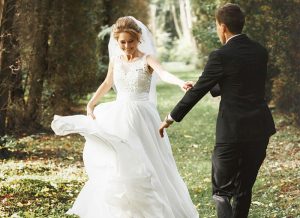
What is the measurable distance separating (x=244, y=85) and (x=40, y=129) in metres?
9.92

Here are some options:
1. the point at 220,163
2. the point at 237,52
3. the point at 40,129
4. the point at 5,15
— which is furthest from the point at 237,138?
the point at 40,129

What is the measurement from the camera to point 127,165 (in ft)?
19.3

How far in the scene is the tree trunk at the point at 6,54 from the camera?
33.7 feet

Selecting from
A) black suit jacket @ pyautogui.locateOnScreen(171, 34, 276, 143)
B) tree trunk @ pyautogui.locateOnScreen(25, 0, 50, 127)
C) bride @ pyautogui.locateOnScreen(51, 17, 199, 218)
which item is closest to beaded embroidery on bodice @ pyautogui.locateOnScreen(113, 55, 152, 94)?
bride @ pyautogui.locateOnScreen(51, 17, 199, 218)

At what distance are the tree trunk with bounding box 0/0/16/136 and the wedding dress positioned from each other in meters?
4.52

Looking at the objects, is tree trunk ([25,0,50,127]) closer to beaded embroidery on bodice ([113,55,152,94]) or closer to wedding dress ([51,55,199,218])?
beaded embroidery on bodice ([113,55,152,94])

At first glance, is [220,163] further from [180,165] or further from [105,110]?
[180,165]

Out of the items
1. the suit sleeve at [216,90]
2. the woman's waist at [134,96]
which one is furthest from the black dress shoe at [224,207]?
the woman's waist at [134,96]

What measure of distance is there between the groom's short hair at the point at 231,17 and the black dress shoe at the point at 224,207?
5.02ft

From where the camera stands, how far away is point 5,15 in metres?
10.3

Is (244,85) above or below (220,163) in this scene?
above

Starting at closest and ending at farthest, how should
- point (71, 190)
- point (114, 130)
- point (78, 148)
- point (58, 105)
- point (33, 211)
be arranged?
point (114, 130) < point (33, 211) < point (71, 190) < point (78, 148) < point (58, 105)

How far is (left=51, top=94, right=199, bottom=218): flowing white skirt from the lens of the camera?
584cm

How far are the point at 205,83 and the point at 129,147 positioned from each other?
4.72 feet
